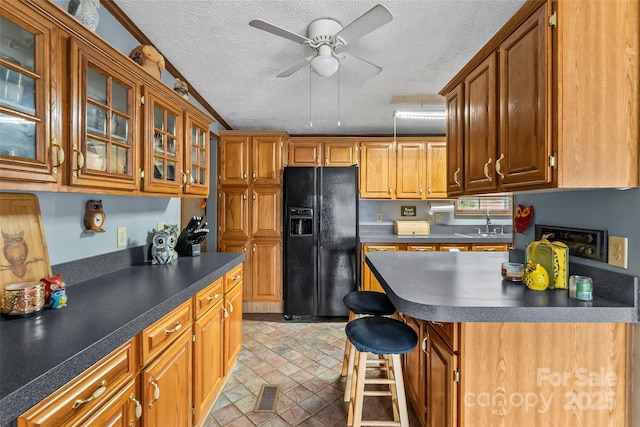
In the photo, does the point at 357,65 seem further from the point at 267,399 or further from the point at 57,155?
the point at 267,399

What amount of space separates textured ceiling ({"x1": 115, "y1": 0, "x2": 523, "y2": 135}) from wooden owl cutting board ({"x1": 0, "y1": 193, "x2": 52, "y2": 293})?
Result: 1.23 metres

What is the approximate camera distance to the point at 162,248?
1970mm

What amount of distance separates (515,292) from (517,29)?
1.17 m

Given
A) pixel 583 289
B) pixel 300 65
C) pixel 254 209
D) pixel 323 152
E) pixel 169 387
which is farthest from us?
pixel 323 152

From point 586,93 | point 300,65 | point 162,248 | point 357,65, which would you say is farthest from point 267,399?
point 357,65

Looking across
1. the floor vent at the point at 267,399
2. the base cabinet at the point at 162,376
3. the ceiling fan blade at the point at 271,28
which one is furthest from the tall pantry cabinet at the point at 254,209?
the ceiling fan blade at the point at 271,28

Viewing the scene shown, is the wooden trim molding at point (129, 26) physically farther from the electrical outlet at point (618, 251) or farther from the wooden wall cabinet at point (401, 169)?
the electrical outlet at point (618, 251)

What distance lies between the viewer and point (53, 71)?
41.2 inches

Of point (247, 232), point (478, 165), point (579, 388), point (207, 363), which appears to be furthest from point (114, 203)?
point (579, 388)

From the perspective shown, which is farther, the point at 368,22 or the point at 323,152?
the point at 323,152

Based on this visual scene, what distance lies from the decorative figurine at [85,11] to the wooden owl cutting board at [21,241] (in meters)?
0.79

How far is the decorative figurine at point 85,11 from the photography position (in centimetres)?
125

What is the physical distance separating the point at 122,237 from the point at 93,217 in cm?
32

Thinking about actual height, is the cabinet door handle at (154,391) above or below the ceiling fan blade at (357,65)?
below
